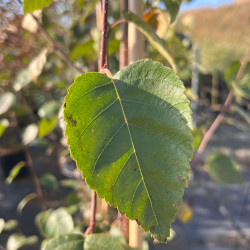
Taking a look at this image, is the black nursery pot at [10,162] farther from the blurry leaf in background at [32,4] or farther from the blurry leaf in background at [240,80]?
the blurry leaf in background at [32,4]

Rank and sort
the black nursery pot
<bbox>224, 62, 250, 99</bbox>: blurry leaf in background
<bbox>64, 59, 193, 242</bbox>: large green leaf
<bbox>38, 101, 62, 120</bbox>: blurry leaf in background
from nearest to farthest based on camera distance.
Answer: <bbox>64, 59, 193, 242</bbox>: large green leaf, <bbox>224, 62, 250, 99</bbox>: blurry leaf in background, <bbox>38, 101, 62, 120</bbox>: blurry leaf in background, the black nursery pot

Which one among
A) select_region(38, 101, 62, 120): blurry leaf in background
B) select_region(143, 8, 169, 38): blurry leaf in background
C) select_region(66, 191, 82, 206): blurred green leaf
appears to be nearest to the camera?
select_region(143, 8, 169, 38): blurry leaf in background

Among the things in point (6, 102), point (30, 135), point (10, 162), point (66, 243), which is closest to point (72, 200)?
point (30, 135)

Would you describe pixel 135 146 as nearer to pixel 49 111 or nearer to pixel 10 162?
pixel 49 111

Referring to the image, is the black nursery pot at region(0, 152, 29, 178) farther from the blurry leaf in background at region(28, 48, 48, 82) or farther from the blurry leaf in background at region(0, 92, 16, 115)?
the blurry leaf in background at region(28, 48, 48, 82)

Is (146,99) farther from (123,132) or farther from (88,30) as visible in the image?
(88,30)

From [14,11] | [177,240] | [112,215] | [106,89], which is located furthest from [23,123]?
[106,89]

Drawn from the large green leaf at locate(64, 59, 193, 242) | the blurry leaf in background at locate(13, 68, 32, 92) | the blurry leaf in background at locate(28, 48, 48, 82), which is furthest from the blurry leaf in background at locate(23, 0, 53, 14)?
the blurry leaf in background at locate(13, 68, 32, 92)

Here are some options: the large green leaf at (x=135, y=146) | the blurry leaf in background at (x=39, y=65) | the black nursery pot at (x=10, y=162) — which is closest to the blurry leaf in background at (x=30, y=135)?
the blurry leaf in background at (x=39, y=65)
